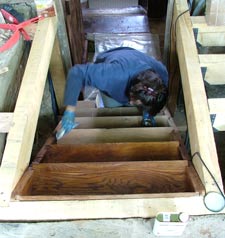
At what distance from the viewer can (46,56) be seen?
186cm

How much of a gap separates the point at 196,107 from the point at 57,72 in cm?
149

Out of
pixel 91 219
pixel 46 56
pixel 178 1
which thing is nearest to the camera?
pixel 91 219

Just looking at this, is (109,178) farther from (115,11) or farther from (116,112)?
(115,11)

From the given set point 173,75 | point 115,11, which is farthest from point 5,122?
point 115,11

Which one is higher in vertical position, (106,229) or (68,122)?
(106,229)

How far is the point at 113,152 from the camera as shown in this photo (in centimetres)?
162

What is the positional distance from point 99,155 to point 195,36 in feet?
4.05

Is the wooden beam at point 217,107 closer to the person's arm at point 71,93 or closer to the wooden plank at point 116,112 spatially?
the person's arm at point 71,93

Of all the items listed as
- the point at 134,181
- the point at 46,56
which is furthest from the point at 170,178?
the point at 46,56

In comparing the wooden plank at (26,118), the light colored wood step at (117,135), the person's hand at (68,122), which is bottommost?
the light colored wood step at (117,135)

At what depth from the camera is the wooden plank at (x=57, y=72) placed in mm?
2506

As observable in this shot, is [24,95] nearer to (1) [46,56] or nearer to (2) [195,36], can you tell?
(1) [46,56]

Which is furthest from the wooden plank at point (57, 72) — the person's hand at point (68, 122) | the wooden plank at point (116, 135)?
the wooden plank at point (116, 135)

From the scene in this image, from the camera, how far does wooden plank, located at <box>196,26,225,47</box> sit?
7.00 feet
